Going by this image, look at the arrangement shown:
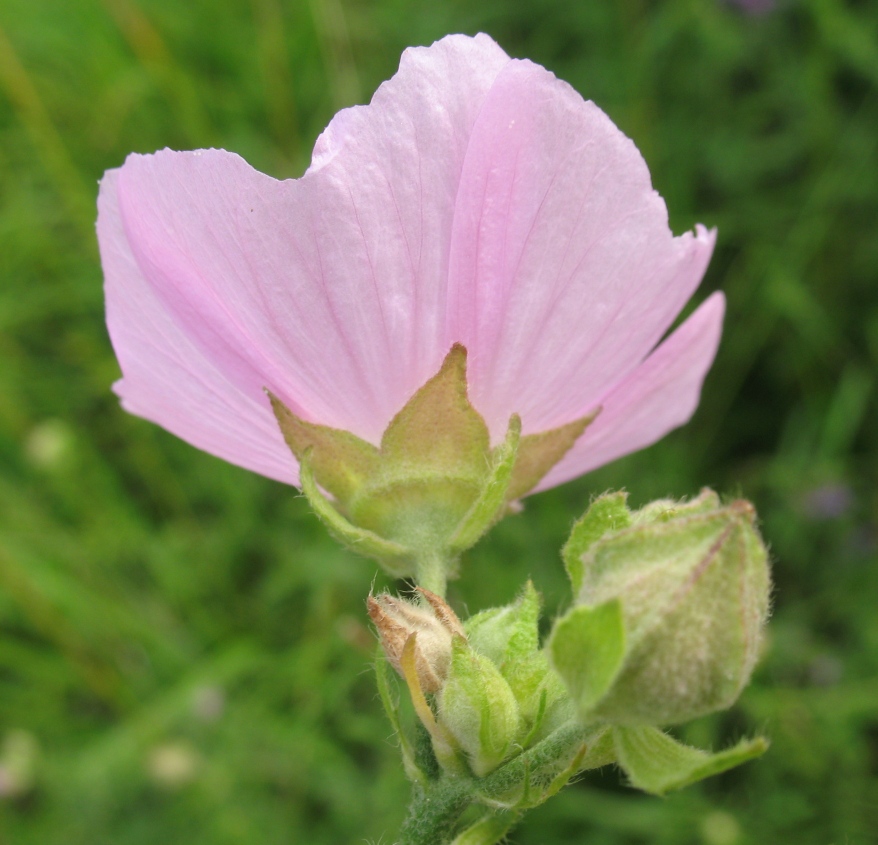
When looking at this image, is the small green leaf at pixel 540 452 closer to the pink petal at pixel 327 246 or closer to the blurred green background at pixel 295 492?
the pink petal at pixel 327 246

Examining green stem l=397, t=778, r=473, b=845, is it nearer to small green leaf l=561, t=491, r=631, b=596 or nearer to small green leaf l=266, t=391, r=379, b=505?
small green leaf l=561, t=491, r=631, b=596

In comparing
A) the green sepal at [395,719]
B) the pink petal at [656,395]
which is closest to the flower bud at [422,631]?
the green sepal at [395,719]

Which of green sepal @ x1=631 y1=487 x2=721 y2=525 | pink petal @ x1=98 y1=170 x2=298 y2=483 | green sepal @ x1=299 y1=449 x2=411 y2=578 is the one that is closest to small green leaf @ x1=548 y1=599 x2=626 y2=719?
green sepal @ x1=631 y1=487 x2=721 y2=525

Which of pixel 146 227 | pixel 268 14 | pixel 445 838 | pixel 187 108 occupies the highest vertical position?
pixel 268 14

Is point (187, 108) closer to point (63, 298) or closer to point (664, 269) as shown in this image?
point (63, 298)

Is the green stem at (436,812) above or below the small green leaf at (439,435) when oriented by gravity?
below

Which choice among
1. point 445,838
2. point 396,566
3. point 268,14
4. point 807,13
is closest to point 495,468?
point 396,566

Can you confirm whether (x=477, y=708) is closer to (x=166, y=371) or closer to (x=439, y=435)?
(x=439, y=435)

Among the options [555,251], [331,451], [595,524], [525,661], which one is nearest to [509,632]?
[525,661]
